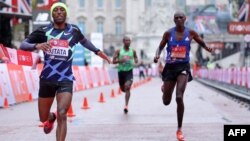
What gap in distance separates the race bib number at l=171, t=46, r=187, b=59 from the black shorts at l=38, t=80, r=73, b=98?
2696 mm

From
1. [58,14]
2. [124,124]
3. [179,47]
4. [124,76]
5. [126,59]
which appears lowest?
[124,124]

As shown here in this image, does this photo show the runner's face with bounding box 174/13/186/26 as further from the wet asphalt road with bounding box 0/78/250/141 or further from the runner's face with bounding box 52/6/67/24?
the runner's face with bounding box 52/6/67/24

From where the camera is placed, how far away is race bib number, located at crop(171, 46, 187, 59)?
10703 millimetres

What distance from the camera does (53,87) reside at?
848cm

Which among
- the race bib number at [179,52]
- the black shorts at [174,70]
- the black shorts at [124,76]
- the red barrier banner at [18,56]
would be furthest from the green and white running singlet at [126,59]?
the race bib number at [179,52]

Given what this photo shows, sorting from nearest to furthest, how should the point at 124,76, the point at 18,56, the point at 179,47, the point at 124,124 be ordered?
the point at 179,47 → the point at 124,124 → the point at 18,56 → the point at 124,76

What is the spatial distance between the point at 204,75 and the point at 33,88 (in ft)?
111

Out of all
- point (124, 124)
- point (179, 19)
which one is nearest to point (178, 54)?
point (179, 19)

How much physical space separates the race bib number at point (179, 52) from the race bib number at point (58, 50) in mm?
2724

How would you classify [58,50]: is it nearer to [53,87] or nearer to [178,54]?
[53,87]

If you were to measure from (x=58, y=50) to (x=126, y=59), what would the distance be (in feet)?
24.7

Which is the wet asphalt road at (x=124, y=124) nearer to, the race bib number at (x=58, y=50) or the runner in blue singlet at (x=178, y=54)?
the runner in blue singlet at (x=178, y=54)

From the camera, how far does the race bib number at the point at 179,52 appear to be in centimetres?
1070

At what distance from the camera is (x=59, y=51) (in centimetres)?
841
